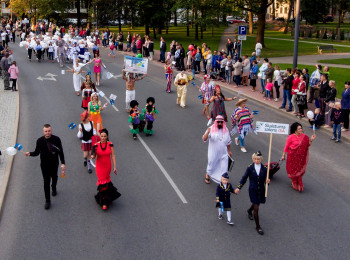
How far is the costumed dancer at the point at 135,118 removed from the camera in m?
14.8

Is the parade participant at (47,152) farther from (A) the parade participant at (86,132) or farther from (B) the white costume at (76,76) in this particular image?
(B) the white costume at (76,76)

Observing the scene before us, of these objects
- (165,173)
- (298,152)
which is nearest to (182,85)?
(165,173)

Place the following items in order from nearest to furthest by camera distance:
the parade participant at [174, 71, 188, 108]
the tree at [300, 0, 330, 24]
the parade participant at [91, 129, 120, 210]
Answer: the parade participant at [91, 129, 120, 210] < the parade participant at [174, 71, 188, 108] < the tree at [300, 0, 330, 24]

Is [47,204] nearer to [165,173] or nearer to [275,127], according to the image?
[165,173]

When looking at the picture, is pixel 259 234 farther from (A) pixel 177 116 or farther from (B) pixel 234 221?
(A) pixel 177 116

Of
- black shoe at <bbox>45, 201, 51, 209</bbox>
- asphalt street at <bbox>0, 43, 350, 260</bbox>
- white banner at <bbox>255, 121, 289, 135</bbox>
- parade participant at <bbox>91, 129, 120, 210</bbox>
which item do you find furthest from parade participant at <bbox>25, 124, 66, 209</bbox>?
white banner at <bbox>255, 121, 289, 135</bbox>

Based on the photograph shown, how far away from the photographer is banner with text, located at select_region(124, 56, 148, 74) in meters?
18.8

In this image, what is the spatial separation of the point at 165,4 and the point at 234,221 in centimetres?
4464

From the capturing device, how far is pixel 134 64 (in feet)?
62.2

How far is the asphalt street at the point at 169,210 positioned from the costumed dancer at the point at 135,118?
0.39 metres

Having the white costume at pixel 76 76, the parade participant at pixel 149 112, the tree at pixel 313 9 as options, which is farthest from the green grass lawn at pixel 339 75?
the tree at pixel 313 9

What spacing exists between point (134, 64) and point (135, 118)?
477 centimetres

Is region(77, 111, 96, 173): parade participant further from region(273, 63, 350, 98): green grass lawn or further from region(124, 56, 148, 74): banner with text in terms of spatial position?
region(273, 63, 350, 98): green grass lawn

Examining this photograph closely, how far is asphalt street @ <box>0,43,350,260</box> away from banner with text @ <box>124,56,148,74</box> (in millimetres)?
3954
